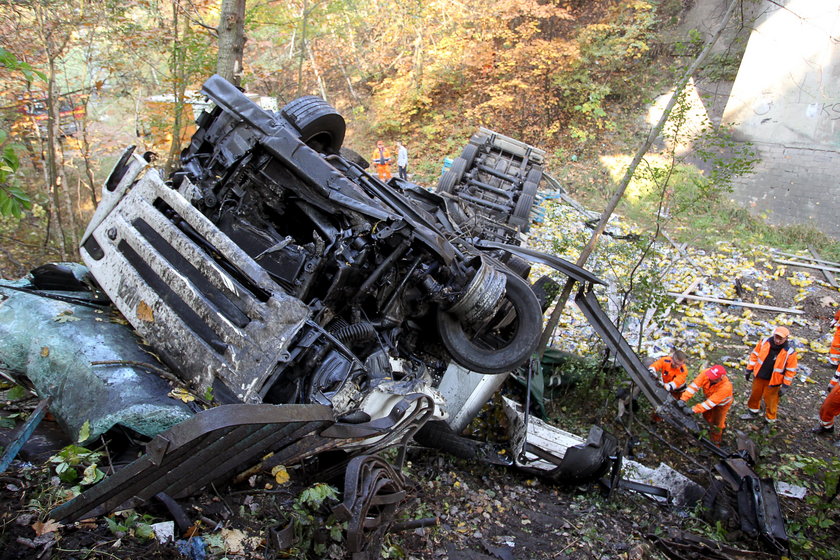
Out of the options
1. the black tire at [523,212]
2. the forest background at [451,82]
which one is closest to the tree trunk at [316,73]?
the forest background at [451,82]

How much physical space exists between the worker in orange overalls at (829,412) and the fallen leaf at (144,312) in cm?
661

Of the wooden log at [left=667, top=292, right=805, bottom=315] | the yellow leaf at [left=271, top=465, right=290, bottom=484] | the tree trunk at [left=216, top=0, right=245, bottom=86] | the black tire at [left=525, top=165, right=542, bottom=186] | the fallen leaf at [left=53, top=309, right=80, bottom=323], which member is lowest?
the yellow leaf at [left=271, top=465, right=290, bottom=484]

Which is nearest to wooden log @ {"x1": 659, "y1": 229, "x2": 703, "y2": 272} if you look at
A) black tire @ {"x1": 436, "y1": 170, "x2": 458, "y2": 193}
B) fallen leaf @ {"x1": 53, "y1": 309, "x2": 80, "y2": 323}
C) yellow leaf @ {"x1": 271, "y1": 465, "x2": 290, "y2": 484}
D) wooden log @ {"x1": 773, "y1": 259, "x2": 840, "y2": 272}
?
wooden log @ {"x1": 773, "y1": 259, "x2": 840, "y2": 272}

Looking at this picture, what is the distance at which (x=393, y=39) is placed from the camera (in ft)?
55.1

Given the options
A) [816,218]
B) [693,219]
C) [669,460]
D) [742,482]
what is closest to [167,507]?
[742,482]

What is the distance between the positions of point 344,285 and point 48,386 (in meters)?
1.74

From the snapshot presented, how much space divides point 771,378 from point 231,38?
7567 millimetres

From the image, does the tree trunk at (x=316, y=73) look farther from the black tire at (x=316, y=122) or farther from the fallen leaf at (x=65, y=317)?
the fallen leaf at (x=65, y=317)

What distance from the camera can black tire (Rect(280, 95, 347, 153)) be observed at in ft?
13.5

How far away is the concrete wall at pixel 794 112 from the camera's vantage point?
11.2m

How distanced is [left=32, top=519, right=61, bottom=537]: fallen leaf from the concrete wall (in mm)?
13295

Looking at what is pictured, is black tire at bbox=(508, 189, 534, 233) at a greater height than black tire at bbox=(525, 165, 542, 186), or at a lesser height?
lesser

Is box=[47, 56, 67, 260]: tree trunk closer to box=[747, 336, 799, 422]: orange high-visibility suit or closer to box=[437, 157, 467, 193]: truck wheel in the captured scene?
box=[437, 157, 467, 193]: truck wheel

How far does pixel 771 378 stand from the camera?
602 cm
